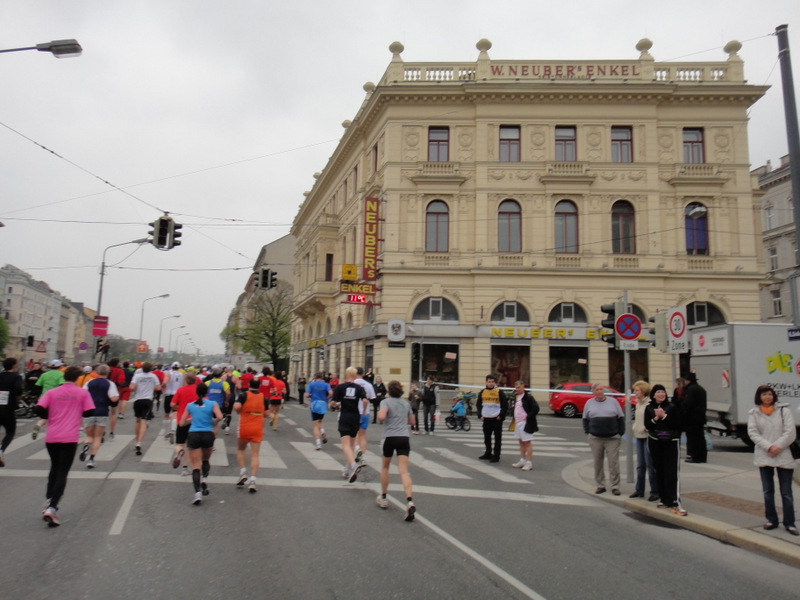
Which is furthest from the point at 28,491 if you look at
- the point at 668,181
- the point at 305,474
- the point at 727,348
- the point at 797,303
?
the point at 668,181

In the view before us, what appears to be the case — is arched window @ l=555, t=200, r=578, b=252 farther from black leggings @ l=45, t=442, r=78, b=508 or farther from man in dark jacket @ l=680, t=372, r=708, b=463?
black leggings @ l=45, t=442, r=78, b=508

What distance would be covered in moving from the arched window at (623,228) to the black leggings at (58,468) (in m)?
27.5

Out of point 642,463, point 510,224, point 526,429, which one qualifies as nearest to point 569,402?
point 510,224

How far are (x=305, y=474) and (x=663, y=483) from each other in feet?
18.3

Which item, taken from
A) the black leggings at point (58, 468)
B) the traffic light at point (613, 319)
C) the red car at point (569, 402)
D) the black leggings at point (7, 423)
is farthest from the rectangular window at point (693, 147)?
the black leggings at point (58, 468)

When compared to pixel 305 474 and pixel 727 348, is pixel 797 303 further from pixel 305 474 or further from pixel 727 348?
pixel 305 474

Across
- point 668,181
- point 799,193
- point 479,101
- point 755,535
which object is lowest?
point 755,535

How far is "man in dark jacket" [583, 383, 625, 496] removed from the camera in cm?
938

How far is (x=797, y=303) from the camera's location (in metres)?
9.02

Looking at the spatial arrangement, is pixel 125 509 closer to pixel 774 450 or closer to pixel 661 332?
pixel 774 450

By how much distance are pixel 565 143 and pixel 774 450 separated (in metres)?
26.1

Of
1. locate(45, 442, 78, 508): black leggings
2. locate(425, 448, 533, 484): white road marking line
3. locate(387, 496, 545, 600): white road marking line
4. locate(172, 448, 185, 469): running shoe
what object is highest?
locate(45, 442, 78, 508): black leggings

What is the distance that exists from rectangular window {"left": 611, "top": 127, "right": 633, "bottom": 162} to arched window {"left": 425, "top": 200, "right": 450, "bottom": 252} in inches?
357

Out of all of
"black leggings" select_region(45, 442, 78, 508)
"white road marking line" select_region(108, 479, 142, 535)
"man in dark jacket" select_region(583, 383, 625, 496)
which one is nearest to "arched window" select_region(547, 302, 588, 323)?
"man in dark jacket" select_region(583, 383, 625, 496)
